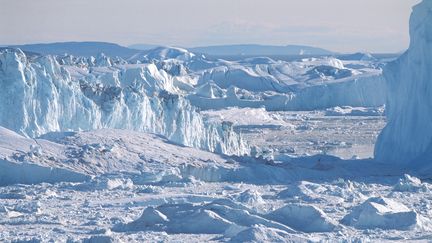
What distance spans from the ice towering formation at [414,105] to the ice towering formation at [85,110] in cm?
391

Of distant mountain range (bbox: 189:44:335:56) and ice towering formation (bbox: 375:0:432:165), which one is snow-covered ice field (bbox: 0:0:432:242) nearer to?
ice towering formation (bbox: 375:0:432:165)

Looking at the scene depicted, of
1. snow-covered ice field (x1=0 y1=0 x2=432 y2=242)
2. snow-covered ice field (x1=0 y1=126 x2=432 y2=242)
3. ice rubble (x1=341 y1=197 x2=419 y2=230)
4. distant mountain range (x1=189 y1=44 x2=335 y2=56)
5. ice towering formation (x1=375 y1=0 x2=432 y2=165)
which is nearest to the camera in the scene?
snow-covered ice field (x1=0 y1=126 x2=432 y2=242)

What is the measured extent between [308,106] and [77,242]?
31.7 meters

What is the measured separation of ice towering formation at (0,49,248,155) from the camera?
18953 mm

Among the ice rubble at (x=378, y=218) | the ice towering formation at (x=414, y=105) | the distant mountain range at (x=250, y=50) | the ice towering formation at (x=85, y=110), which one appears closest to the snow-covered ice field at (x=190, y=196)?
the ice rubble at (x=378, y=218)

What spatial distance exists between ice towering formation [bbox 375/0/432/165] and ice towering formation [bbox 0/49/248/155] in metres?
3.91

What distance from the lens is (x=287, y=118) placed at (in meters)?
35.5

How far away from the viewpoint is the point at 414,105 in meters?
19.8

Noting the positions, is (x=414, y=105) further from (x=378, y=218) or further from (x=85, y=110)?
(x=378, y=218)

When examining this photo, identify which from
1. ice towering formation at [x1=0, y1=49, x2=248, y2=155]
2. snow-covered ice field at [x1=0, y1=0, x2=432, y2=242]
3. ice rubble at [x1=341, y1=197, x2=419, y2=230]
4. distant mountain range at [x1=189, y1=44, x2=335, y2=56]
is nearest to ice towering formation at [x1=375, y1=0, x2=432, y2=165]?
snow-covered ice field at [x1=0, y1=0, x2=432, y2=242]

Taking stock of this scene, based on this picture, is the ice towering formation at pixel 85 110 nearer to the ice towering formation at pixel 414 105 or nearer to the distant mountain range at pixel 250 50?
the ice towering formation at pixel 414 105

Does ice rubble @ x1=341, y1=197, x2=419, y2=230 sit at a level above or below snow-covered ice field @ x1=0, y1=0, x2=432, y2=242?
above

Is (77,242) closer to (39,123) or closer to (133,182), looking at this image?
(133,182)

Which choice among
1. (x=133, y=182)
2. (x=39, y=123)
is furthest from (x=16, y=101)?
(x=133, y=182)
